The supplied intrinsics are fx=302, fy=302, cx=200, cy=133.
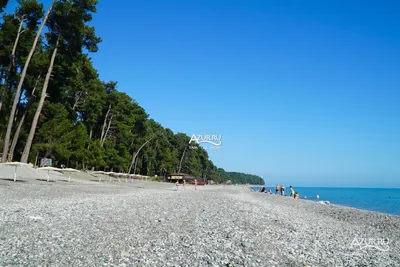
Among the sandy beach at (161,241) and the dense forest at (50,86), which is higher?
the dense forest at (50,86)

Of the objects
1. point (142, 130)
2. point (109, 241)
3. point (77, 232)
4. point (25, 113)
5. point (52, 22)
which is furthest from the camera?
point (142, 130)

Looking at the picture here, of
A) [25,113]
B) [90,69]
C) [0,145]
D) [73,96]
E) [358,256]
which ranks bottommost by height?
[358,256]

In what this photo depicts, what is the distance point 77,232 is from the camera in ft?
26.5

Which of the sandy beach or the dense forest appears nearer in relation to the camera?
the sandy beach

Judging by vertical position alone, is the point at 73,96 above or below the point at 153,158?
above

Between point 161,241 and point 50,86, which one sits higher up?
point 50,86

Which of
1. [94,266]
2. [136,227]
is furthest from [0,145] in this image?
[94,266]

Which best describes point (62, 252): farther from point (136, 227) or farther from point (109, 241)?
point (136, 227)

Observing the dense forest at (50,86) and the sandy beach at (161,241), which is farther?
the dense forest at (50,86)

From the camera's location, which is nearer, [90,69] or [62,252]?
[62,252]

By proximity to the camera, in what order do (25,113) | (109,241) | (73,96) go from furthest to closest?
(73,96)
(25,113)
(109,241)

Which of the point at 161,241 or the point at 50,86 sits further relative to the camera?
the point at 50,86

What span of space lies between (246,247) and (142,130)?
7418 cm

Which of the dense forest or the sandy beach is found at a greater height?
the dense forest
